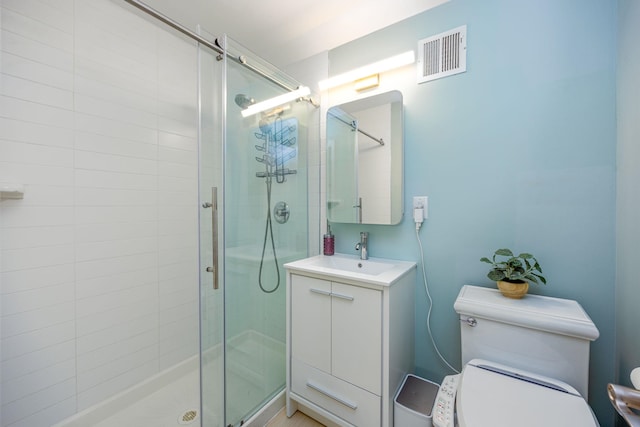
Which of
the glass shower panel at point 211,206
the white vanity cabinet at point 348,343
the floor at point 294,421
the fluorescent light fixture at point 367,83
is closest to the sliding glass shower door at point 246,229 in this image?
the glass shower panel at point 211,206

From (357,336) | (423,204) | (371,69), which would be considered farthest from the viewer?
(371,69)

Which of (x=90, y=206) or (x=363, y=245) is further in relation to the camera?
(x=363, y=245)

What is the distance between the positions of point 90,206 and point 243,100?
3.51ft

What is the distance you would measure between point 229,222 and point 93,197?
0.86 metres

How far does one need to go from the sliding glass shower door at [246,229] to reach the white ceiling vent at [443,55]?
82 cm

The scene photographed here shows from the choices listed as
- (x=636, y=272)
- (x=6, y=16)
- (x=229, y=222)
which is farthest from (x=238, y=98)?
(x=636, y=272)

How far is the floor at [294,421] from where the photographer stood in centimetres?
140

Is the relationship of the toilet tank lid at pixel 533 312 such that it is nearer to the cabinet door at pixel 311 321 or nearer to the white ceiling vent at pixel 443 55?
the cabinet door at pixel 311 321

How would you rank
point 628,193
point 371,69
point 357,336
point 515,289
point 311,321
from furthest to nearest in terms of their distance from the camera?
point 371,69, point 311,321, point 357,336, point 515,289, point 628,193

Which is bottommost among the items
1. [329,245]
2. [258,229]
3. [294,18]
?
[329,245]

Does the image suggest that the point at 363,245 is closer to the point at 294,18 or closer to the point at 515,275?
the point at 515,275

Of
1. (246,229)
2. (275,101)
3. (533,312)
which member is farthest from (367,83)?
(533,312)

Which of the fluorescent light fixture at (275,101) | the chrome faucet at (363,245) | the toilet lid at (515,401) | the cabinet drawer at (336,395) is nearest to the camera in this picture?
the toilet lid at (515,401)

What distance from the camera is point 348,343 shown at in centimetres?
124
